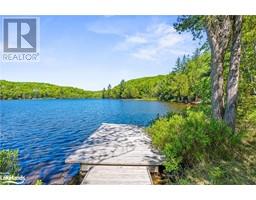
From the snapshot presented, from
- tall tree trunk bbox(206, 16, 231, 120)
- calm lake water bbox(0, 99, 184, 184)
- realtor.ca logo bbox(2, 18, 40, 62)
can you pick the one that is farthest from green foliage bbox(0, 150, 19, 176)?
tall tree trunk bbox(206, 16, 231, 120)

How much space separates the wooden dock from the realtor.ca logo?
180 centimetres

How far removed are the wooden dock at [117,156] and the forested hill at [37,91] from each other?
0.93 metres

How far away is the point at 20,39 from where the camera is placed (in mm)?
5055

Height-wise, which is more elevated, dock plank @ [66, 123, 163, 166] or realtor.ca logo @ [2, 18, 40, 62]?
realtor.ca logo @ [2, 18, 40, 62]

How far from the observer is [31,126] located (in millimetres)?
7711

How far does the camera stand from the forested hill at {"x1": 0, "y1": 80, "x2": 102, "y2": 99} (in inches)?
223

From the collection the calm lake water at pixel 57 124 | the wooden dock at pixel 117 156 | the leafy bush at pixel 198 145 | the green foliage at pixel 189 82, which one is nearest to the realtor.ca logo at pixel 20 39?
the calm lake water at pixel 57 124

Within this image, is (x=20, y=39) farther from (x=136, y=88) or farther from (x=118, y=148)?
(x=118, y=148)

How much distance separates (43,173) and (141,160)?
1.68 metres

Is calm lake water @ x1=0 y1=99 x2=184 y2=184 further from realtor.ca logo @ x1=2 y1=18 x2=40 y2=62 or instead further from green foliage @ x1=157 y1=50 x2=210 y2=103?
realtor.ca logo @ x1=2 y1=18 x2=40 y2=62

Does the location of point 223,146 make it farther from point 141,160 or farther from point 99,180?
point 99,180
